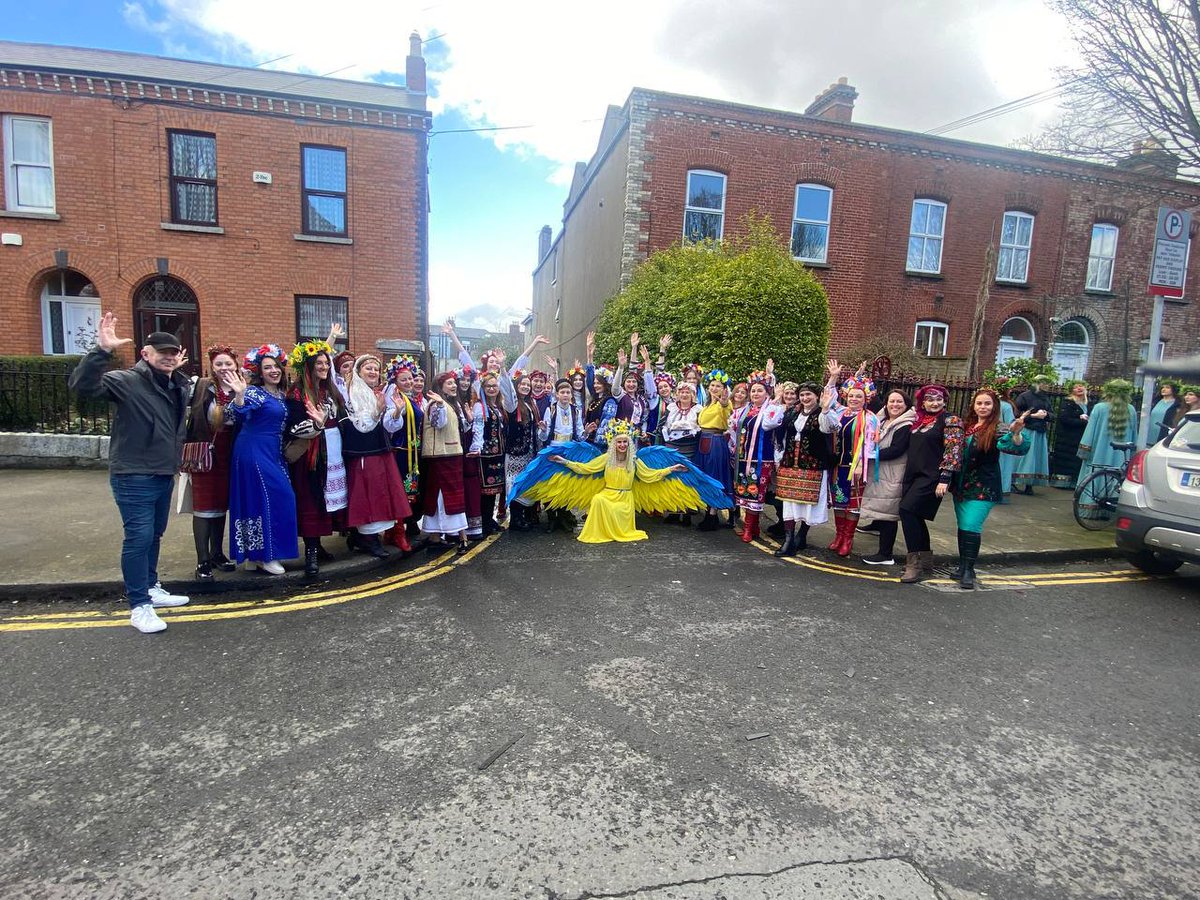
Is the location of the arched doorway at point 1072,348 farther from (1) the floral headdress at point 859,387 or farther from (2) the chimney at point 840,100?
(1) the floral headdress at point 859,387

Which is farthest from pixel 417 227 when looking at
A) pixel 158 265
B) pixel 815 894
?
pixel 815 894

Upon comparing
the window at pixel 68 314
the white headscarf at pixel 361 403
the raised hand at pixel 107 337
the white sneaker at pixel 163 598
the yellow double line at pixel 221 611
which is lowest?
the yellow double line at pixel 221 611

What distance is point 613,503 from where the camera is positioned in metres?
7.09

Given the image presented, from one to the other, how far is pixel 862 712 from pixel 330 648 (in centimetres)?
327

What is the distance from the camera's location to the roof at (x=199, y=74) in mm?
13914

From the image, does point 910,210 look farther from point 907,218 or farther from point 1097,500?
point 1097,500

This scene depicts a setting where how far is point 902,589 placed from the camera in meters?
5.77

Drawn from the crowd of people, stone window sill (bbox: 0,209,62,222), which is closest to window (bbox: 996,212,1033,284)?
the crowd of people

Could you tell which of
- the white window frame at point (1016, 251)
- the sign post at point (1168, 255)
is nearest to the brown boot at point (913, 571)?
the sign post at point (1168, 255)

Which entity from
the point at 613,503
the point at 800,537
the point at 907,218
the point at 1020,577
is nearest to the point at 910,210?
the point at 907,218

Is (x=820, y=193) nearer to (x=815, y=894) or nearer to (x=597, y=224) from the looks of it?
(x=597, y=224)

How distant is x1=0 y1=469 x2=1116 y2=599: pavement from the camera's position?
17.0 ft

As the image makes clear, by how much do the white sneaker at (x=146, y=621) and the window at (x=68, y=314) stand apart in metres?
13.6

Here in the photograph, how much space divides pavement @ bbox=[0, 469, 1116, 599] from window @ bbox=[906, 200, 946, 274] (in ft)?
35.6
